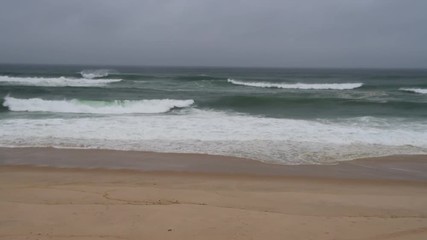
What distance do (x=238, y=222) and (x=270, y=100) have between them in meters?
17.2

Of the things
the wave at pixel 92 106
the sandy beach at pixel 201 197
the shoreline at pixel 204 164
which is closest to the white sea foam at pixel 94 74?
the wave at pixel 92 106

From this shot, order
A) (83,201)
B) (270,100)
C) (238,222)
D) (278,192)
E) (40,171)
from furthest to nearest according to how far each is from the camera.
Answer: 1. (270,100)
2. (40,171)
3. (278,192)
4. (83,201)
5. (238,222)

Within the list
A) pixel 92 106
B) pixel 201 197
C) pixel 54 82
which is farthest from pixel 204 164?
pixel 54 82

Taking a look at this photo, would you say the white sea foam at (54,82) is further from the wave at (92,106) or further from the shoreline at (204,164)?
the shoreline at (204,164)

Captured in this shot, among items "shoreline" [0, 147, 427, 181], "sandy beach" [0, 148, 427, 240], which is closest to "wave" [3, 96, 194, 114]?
"shoreline" [0, 147, 427, 181]

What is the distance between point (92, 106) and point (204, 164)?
11.7 m

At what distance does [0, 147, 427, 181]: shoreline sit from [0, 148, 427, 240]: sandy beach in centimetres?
2

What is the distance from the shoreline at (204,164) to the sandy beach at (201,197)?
0.06 feet

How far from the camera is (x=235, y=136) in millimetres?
10273

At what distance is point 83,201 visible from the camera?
16.1 ft

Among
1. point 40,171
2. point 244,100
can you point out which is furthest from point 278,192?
point 244,100

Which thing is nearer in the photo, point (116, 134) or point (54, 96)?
point (116, 134)

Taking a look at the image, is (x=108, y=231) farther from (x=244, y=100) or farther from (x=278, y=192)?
(x=244, y=100)

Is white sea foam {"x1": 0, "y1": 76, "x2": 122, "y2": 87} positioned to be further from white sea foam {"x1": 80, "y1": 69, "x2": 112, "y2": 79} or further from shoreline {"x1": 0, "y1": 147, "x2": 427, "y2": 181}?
shoreline {"x1": 0, "y1": 147, "x2": 427, "y2": 181}
